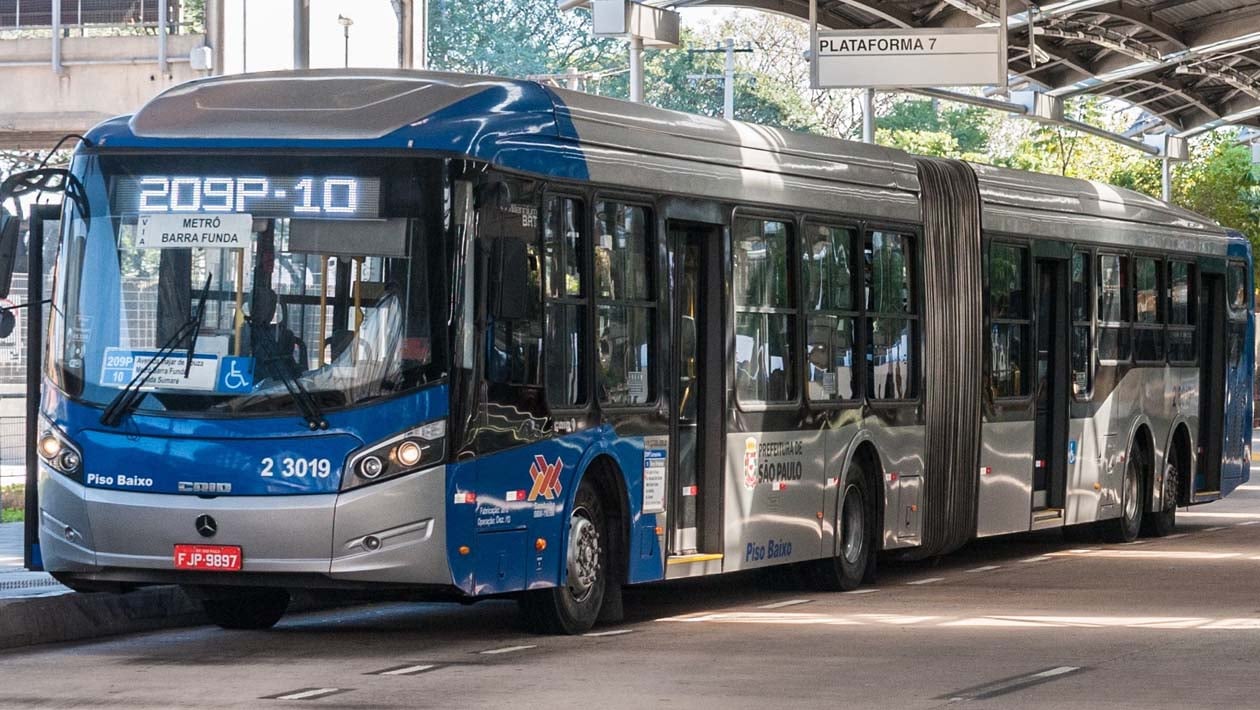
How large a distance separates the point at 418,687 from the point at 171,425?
90.2 inches

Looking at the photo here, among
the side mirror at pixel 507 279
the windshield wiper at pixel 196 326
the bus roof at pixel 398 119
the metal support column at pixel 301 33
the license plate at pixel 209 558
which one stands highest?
the metal support column at pixel 301 33

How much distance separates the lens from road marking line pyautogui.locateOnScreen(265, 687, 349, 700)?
405 inches

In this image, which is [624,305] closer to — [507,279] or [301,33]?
[507,279]

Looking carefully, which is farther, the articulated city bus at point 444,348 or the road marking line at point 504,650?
the road marking line at point 504,650

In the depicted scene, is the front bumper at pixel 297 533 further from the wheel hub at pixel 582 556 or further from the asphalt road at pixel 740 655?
the wheel hub at pixel 582 556

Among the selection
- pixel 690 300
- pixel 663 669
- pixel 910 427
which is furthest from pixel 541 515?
pixel 910 427

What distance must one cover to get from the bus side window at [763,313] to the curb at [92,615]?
3731mm

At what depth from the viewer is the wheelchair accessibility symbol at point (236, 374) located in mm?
12133

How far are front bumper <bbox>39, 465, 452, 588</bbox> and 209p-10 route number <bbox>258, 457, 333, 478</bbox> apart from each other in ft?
0.37

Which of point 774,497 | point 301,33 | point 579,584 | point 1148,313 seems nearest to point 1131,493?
point 1148,313

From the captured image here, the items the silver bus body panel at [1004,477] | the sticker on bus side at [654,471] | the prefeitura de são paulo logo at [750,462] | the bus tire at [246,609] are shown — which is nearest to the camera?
the bus tire at [246,609]

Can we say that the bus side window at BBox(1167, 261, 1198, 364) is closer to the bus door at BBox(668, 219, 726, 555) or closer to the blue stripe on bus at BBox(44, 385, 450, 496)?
the bus door at BBox(668, 219, 726, 555)

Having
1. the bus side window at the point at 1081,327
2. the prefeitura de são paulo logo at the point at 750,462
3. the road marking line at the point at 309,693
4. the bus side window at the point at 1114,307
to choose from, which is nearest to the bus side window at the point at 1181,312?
the bus side window at the point at 1114,307

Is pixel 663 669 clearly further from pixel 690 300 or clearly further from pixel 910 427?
pixel 910 427
